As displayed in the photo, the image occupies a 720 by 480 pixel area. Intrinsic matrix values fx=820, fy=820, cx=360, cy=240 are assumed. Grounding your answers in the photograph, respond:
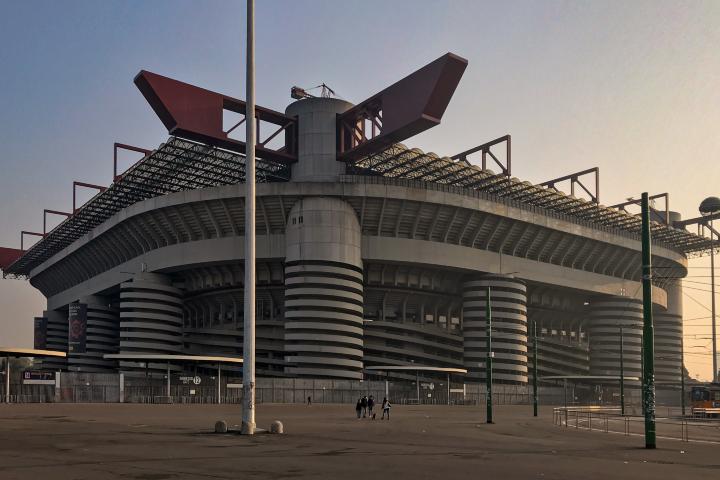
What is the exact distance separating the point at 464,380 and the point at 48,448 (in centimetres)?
8126

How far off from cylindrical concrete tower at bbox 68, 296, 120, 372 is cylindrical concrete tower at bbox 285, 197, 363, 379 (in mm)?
43211

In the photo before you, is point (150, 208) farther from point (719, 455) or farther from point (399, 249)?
point (719, 455)

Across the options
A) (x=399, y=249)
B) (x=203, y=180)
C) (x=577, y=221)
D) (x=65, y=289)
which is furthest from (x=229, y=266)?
(x=65, y=289)

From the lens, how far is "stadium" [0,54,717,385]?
281ft

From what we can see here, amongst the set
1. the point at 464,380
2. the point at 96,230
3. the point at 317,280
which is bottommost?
the point at 464,380

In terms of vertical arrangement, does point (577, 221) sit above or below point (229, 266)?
above

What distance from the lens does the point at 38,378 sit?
6712cm

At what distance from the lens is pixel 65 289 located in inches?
5605

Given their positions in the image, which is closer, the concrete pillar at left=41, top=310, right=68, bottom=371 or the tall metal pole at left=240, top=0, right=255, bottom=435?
the tall metal pole at left=240, top=0, right=255, bottom=435

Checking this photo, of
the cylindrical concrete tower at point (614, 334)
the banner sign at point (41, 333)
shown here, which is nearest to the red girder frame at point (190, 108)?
the cylindrical concrete tower at point (614, 334)

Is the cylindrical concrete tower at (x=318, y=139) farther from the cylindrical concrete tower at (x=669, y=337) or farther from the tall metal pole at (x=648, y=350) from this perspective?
the cylindrical concrete tower at (x=669, y=337)

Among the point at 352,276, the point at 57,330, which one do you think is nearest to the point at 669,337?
the point at 352,276

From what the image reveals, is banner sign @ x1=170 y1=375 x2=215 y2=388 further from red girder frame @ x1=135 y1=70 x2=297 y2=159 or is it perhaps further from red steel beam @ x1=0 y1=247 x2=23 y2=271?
red steel beam @ x1=0 y1=247 x2=23 y2=271

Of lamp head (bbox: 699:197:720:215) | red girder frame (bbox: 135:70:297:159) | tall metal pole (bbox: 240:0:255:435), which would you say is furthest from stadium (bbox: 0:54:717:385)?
tall metal pole (bbox: 240:0:255:435)
